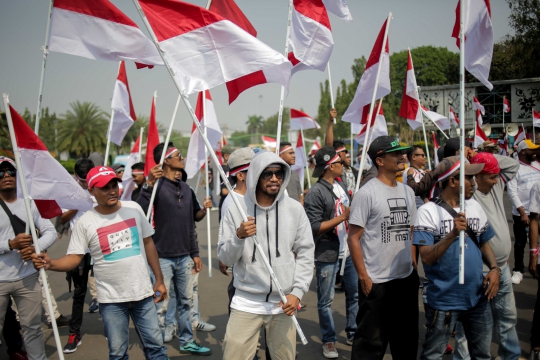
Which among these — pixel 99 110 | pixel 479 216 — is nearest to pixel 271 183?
pixel 479 216

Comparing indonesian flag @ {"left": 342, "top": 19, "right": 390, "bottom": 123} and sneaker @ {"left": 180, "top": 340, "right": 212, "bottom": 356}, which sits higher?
indonesian flag @ {"left": 342, "top": 19, "right": 390, "bottom": 123}

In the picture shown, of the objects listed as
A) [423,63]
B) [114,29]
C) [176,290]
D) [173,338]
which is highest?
[423,63]

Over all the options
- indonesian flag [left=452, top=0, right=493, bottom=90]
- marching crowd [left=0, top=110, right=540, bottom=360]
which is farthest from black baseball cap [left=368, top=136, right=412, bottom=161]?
indonesian flag [left=452, top=0, right=493, bottom=90]

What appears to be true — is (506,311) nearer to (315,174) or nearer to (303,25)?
(315,174)

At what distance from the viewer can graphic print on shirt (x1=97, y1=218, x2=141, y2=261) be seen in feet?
12.6

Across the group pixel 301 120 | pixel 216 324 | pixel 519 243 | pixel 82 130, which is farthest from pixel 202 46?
pixel 82 130

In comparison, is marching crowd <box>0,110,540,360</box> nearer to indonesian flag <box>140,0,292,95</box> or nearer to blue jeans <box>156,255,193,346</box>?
blue jeans <box>156,255,193,346</box>

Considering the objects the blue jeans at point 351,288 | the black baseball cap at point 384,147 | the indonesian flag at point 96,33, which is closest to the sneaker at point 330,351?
the blue jeans at point 351,288

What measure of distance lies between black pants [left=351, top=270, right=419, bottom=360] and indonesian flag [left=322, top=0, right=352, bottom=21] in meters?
3.70

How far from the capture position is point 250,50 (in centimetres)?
382

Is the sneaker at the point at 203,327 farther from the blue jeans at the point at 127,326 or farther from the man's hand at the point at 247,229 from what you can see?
the man's hand at the point at 247,229

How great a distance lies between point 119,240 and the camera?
3906 millimetres

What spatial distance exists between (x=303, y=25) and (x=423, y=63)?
63.2m

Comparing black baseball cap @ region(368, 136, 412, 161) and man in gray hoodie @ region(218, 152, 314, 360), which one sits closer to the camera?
man in gray hoodie @ region(218, 152, 314, 360)
